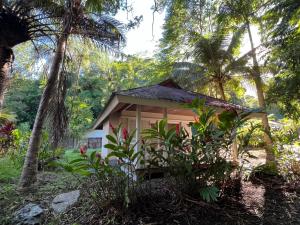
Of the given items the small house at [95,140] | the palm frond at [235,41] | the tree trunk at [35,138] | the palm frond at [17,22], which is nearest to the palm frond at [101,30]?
the tree trunk at [35,138]

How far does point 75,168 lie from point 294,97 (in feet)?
25.1

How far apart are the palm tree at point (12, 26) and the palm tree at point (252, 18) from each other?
20.8 feet

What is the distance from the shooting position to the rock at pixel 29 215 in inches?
145

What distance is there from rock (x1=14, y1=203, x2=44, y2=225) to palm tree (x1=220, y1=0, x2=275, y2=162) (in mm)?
5353

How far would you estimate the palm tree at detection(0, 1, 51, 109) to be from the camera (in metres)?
5.00

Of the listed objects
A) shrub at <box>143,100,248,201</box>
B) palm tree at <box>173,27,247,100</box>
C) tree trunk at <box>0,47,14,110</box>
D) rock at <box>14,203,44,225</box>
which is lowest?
rock at <box>14,203,44,225</box>

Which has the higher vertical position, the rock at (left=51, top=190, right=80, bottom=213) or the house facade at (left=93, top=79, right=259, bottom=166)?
the house facade at (left=93, top=79, right=259, bottom=166)

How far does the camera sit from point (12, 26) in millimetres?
5141

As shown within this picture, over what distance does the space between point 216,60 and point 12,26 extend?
33.1ft

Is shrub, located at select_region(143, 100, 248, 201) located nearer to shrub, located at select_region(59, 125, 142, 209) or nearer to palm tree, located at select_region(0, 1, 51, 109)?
shrub, located at select_region(59, 125, 142, 209)

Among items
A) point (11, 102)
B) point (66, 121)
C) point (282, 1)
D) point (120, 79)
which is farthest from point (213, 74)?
point (11, 102)

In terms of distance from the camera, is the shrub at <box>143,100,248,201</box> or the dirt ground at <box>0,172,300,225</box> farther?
the shrub at <box>143,100,248,201</box>

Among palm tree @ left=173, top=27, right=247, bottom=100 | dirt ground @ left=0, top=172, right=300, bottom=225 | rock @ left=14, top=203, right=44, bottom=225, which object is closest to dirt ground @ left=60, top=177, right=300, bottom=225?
dirt ground @ left=0, top=172, right=300, bottom=225

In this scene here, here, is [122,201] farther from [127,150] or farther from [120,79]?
[120,79]
